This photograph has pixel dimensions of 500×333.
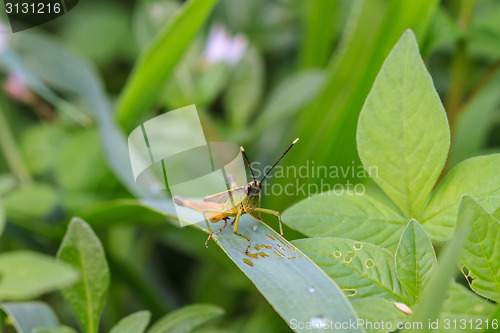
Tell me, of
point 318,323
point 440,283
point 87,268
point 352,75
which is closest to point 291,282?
point 318,323

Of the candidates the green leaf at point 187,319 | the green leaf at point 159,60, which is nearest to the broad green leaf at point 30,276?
the green leaf at point 187,319

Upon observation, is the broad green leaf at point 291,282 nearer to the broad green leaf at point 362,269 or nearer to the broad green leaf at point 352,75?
the broad green leaf at point 362,269

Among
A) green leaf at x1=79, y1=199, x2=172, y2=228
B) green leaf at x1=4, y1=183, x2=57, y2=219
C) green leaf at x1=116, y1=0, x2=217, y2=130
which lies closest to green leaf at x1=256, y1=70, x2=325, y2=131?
green leaf at x1=116, y1=0, x2=217, y2=130

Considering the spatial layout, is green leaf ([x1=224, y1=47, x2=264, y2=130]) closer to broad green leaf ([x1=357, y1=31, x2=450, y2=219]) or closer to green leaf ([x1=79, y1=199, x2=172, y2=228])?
green leaf ([x1=79, y1=199, x2=172, y2=228])

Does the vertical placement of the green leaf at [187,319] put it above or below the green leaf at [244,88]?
below

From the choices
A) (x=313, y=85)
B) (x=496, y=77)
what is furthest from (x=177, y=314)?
(x=496, y=77)

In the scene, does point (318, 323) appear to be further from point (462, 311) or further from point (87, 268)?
point (87, 268)
